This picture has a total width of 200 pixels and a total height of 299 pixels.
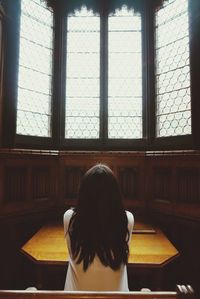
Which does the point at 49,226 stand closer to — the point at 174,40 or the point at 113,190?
the point at 113,190

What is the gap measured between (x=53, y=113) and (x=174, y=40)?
1.97 m

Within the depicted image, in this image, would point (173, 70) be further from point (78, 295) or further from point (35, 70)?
point (78, 295)

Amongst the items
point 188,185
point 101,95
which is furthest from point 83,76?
point 188,185

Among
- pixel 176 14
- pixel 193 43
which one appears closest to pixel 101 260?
pixel 193 43

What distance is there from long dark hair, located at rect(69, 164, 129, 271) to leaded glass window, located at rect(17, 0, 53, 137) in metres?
2.37

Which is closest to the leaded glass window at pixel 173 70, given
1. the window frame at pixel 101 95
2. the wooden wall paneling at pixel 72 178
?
the window frame at pixel 101 95

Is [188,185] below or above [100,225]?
above

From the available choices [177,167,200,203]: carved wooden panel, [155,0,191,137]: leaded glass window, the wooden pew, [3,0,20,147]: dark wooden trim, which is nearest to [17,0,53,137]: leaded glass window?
[3,0,20,147]: dark wooden trim

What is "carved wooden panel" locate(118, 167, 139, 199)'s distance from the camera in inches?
146

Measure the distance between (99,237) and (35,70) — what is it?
3018 millimetres

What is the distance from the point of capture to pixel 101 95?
418 centimetres

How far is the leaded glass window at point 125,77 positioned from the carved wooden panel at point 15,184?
141 centimetres

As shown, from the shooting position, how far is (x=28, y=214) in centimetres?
337

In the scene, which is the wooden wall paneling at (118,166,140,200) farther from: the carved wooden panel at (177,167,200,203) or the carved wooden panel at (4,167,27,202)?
the carved wooden panel at (4,167,27,202)
